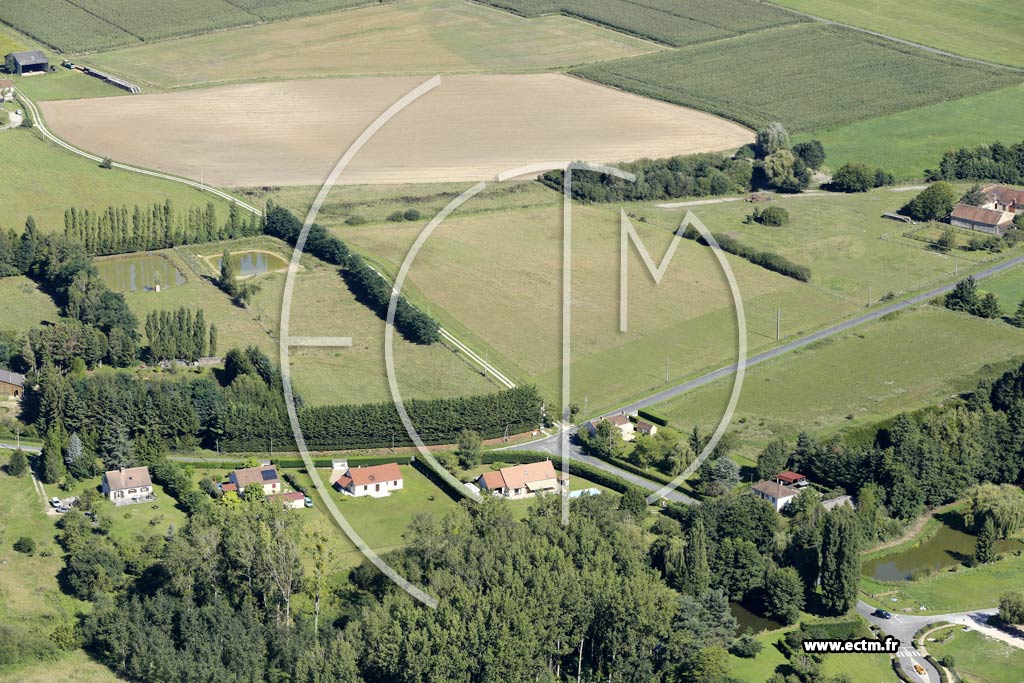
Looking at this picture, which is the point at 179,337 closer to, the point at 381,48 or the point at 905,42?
the point at 381,48

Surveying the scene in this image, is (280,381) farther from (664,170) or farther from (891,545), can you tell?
(664,170)

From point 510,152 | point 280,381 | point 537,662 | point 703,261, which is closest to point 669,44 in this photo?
point 510,152

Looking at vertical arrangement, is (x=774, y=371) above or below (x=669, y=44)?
below

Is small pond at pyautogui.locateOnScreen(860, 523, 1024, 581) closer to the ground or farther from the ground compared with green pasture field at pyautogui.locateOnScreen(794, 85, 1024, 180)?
closer to the ground

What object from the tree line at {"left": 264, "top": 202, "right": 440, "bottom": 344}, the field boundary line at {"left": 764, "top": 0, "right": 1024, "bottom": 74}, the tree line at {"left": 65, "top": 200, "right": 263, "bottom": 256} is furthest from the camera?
the field boundary line at {"left": 764, "top": 0, "right": 1024, "bottom": 74}

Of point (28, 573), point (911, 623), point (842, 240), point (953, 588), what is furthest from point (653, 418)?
point (842, 240)

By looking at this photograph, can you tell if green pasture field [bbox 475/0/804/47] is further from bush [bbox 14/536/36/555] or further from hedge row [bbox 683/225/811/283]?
bush [bbox 14/536/36/555]

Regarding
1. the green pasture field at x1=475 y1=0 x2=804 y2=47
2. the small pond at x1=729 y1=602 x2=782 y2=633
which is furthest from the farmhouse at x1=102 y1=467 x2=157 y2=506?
the green pasture field at x1=475 y1=0 x2=804 y2=47
